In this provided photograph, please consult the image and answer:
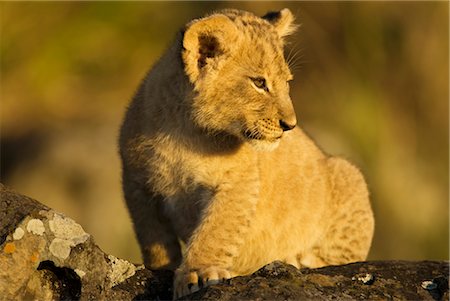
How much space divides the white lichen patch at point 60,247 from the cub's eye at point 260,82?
7.89 feet

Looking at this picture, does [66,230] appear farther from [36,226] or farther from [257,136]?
[257,136]

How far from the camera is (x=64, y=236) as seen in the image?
6289 mm

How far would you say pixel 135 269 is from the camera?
6.84 m

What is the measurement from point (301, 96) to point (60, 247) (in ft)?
40.5

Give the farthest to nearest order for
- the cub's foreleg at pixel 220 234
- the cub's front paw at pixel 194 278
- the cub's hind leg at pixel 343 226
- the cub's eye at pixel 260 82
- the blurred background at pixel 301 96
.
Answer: the blurred background at pixel 301 96 < the cub's hind leg at pixel 343 226 < the cub's eye at pixel 260 82 < the cub's foreleg at pixel 220 234 < the cub's front paw at pixel 194 278

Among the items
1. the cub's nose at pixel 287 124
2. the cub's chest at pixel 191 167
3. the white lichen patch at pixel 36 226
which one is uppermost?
the cub's nose at pixel 287 124

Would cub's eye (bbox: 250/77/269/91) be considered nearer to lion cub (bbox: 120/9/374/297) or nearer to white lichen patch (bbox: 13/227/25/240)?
lion cub (bbox: 120/9/374/297)

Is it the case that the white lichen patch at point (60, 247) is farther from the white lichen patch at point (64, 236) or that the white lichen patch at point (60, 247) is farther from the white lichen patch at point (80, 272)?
the white lichen patch at point (80, 272)

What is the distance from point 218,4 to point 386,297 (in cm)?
1317

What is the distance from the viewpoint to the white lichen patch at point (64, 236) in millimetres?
6223

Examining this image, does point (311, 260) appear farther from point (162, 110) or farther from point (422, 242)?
point (422, 242)

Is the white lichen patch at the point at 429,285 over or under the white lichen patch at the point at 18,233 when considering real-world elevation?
over

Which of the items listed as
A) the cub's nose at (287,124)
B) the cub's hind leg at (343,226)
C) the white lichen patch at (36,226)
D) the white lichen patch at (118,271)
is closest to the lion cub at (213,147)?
the cub's nose at (287,124)

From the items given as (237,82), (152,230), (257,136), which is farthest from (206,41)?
(152,230)
